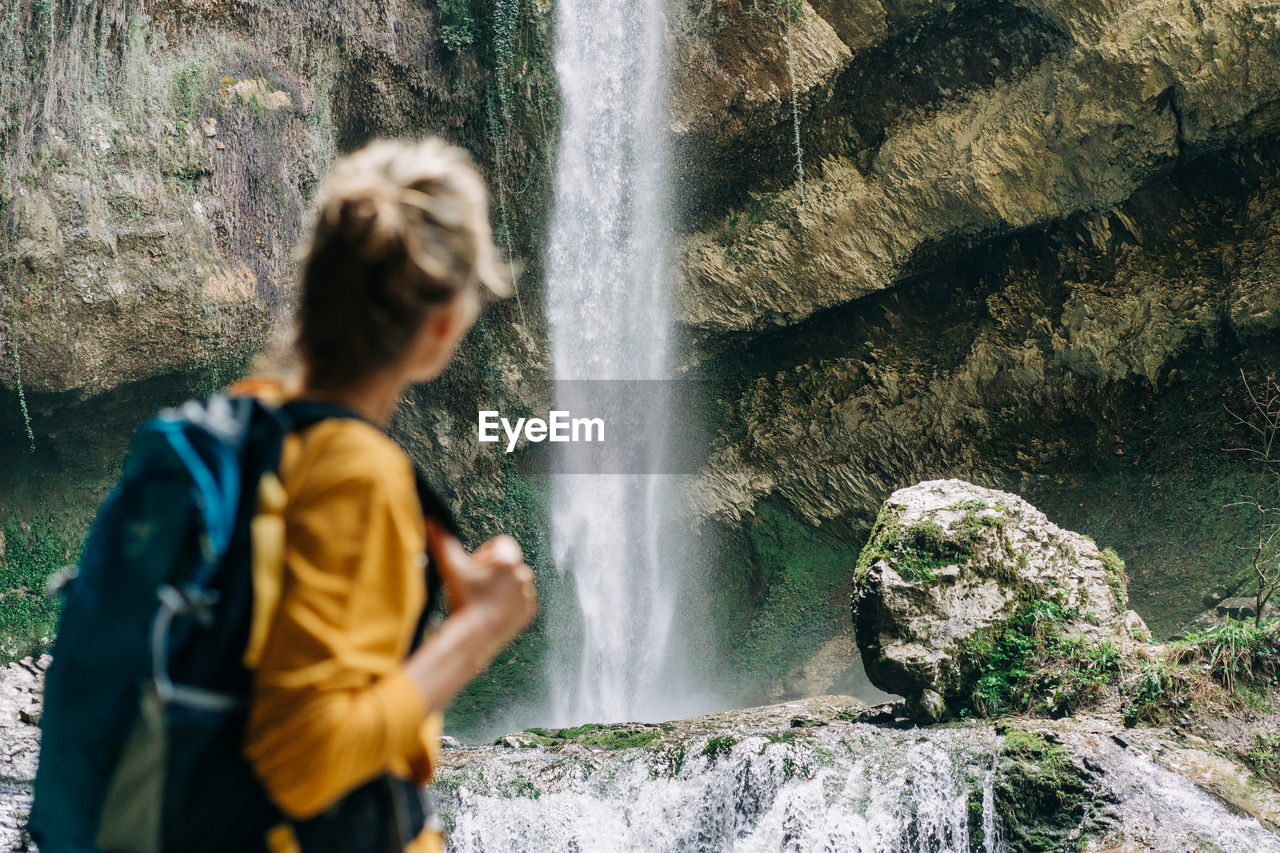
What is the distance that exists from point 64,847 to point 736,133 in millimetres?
9548

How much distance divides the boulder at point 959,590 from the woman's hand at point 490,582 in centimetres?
521

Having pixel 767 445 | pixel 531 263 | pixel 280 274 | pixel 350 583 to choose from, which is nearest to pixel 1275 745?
pixel 350 583

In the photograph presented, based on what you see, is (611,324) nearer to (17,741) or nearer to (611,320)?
(611,320)

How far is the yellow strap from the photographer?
2.69ft

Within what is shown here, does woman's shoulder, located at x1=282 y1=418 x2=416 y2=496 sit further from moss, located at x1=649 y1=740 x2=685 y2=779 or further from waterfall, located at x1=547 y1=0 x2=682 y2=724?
waterfall, located at x1=547 y1=0 x2=682 y2=724

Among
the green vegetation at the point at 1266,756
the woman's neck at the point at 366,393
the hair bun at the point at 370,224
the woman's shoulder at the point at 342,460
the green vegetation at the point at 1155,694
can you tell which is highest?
the hair bun at the point at 370,224

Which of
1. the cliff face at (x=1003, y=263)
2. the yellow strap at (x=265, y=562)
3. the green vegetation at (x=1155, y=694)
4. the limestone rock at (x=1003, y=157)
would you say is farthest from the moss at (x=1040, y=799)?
the limestone rock at (x=1003, y=157)

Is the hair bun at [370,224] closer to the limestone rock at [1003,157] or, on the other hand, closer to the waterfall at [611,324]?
the limestone rock at [1003,157]

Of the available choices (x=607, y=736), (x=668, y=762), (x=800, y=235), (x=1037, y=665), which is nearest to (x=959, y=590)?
(x=1037, y=665)

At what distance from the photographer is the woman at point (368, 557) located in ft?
2.68

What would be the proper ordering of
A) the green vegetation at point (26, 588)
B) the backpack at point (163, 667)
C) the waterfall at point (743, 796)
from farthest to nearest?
the green vegetation at point (26, 588) < the waterfall at point (743, 796) < the backpack at point (163, 667)

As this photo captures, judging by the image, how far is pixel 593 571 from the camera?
1084 centimetres

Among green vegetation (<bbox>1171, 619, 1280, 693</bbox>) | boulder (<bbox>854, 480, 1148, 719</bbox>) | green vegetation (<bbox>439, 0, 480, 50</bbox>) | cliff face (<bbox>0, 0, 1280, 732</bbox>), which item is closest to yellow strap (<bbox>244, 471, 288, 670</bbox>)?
boulder (<bbox>854, 480, 1148, 719</bbox>)

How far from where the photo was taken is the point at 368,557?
85 cm
